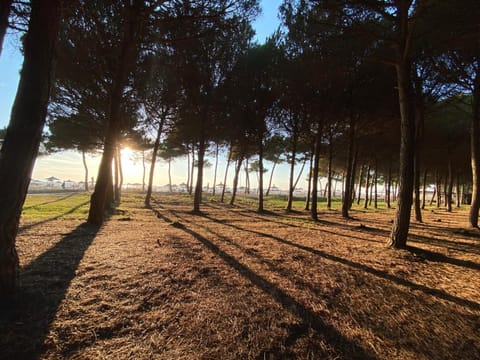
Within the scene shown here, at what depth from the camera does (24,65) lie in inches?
79.4

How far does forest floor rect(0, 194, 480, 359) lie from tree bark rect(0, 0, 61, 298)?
0.55m

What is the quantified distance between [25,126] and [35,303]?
1.67 metres

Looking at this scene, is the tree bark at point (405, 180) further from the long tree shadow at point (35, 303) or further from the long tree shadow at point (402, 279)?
the long tree shadow at point (35, 303)

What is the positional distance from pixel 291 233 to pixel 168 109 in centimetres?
986

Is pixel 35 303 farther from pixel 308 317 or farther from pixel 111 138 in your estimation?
pixel 111 138

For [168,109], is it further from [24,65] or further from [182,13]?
[24,65]

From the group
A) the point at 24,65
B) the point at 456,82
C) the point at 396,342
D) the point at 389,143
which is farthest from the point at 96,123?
the point at 389,143

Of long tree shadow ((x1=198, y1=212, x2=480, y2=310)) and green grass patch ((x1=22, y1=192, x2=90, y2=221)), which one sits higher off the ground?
long tree shadow ((x1=198, y1=212, x2=480, y2=310))

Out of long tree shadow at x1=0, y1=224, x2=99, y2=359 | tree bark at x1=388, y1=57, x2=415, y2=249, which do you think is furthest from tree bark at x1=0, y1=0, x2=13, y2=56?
tree bark at x1=388, y1=57, x2=415, y2=249

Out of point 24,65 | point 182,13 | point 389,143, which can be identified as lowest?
point 24,65

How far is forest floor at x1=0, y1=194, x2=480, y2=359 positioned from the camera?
5.34ft

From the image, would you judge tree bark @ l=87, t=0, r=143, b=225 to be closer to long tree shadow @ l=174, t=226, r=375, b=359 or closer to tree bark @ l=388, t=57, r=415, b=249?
long tree shadow @ l=174, t=226, r=375, b=359

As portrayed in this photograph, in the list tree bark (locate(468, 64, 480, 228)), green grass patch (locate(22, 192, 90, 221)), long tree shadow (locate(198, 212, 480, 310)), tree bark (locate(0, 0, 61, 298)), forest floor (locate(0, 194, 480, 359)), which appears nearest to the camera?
forest floor (locate(0, 194, 480, 359))

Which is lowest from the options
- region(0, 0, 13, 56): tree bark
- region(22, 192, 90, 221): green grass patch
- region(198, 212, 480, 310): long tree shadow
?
region(22, 192, 90, 221): green grass patch
